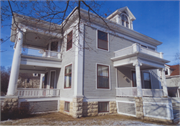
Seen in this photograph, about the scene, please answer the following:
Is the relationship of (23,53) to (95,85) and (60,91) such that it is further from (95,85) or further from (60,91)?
(95,85)

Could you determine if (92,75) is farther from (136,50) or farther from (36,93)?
(36,93)

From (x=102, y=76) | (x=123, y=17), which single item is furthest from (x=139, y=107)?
(x=123, y=17)

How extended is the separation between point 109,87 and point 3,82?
2911 centimetres

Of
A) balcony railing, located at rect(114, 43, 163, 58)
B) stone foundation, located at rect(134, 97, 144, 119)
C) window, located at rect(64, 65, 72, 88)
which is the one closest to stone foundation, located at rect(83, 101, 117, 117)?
window, located at rect(64, 65, 72, 88)

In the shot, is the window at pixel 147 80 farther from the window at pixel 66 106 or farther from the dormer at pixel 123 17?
the window at pixel 66 106

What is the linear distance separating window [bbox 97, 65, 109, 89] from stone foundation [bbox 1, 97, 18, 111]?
621cm

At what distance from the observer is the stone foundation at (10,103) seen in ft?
29.4

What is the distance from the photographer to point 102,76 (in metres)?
11.1

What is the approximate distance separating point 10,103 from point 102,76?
23.2ft

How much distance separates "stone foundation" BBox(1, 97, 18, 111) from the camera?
29.4ft

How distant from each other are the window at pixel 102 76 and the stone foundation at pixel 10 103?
621cm

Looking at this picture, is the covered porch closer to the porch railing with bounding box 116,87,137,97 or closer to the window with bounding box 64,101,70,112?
the porch railing with bounding box 116,87,137,97

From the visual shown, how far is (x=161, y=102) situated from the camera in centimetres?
820

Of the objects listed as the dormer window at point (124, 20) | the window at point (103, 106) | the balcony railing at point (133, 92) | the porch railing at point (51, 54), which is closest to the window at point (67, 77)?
the porch railing at point (51, 54)
